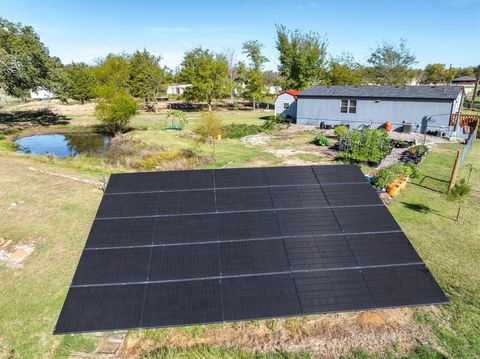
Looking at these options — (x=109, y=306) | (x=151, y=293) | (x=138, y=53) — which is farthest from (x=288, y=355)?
(x=138, y=53)

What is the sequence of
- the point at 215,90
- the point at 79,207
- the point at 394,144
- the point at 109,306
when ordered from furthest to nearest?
the point at 215,90 → the point at 394,144 → the point at 79,207 → the point at 109,306

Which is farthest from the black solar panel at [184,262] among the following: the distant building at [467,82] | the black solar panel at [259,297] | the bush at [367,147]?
the distant building at [467,82]

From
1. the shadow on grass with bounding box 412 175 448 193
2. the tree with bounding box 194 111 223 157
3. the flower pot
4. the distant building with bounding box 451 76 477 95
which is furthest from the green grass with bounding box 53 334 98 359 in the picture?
the distant building with bounding box 451 76 477 95

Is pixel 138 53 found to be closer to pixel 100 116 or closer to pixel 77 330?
pixel 100 116

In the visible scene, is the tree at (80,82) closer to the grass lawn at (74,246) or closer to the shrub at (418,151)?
the grass lawn at (74,246)

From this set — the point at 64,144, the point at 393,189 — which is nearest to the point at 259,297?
the point at 393,189

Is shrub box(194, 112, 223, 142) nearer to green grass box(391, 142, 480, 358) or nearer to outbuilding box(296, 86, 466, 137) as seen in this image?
outbuilding box(296, 86, 466, 137)
